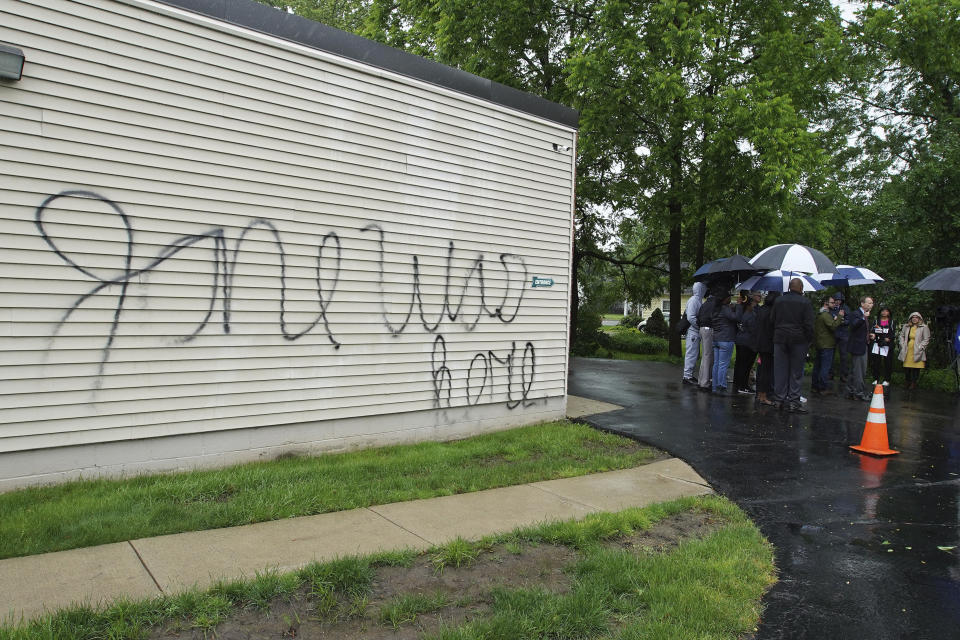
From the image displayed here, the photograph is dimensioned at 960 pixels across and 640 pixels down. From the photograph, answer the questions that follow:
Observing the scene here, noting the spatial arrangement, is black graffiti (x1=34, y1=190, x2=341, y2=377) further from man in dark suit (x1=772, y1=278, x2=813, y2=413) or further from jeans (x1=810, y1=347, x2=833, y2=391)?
jeans (x1=810, y1=347, x2=833, y2=391)

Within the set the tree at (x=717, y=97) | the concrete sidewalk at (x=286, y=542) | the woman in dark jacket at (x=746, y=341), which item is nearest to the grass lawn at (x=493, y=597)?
the concrete sidewalk at (x=286, y=542)

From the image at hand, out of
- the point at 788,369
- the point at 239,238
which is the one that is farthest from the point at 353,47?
the point at 788,369

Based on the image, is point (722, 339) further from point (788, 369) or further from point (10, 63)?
point (10, 63)

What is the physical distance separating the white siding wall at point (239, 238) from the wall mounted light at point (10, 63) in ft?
0.38

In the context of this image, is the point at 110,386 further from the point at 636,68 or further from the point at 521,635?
the point at 636,68

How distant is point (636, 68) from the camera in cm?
1503

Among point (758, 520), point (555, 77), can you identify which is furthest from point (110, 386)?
point (555, 77)

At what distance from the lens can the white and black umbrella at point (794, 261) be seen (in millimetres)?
10812

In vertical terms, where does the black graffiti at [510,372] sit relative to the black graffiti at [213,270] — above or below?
below

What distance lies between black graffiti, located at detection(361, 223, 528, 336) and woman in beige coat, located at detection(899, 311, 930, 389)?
9.81 m

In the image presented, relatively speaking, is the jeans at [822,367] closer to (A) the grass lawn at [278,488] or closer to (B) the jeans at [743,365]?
(B) the jeans at [743,365]

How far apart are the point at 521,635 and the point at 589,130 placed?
1530cm

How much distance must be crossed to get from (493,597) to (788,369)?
26.8 feet

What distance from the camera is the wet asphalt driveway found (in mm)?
3789
